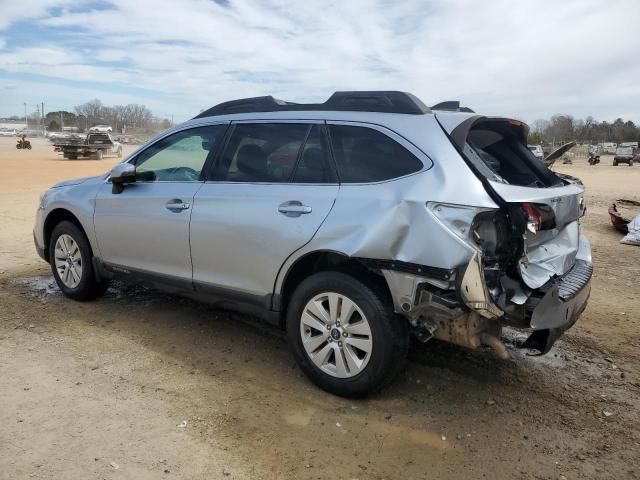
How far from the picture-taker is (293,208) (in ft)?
11.6

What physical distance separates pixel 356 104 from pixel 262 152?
0.77m

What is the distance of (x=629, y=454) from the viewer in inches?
116

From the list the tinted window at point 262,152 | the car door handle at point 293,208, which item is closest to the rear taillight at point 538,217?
the car door handle at point 293,208

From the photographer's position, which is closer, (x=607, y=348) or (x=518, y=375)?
(x=518, y=375)

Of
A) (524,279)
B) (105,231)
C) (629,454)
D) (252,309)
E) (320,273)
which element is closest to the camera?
(629,454)

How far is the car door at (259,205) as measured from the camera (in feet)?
11.5

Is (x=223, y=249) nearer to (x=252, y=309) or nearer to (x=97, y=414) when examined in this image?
(x=252, y=309)

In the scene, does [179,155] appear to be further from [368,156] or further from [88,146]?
[88,146]

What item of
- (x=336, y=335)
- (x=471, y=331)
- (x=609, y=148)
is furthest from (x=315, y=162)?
(x=609, y=148)

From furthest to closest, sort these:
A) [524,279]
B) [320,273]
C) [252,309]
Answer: [252,309]
[320,273]
[524,279]

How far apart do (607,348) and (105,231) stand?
4.33 meters

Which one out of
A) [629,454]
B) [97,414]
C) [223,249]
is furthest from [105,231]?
[629,454]

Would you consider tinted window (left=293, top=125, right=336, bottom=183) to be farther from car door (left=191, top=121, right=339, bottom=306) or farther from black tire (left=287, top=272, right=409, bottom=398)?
black tire (left=287, top=272, right=409, bottom=398)

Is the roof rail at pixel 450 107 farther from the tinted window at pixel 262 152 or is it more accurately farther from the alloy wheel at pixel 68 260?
the alloy wheel at pixel 68 260
